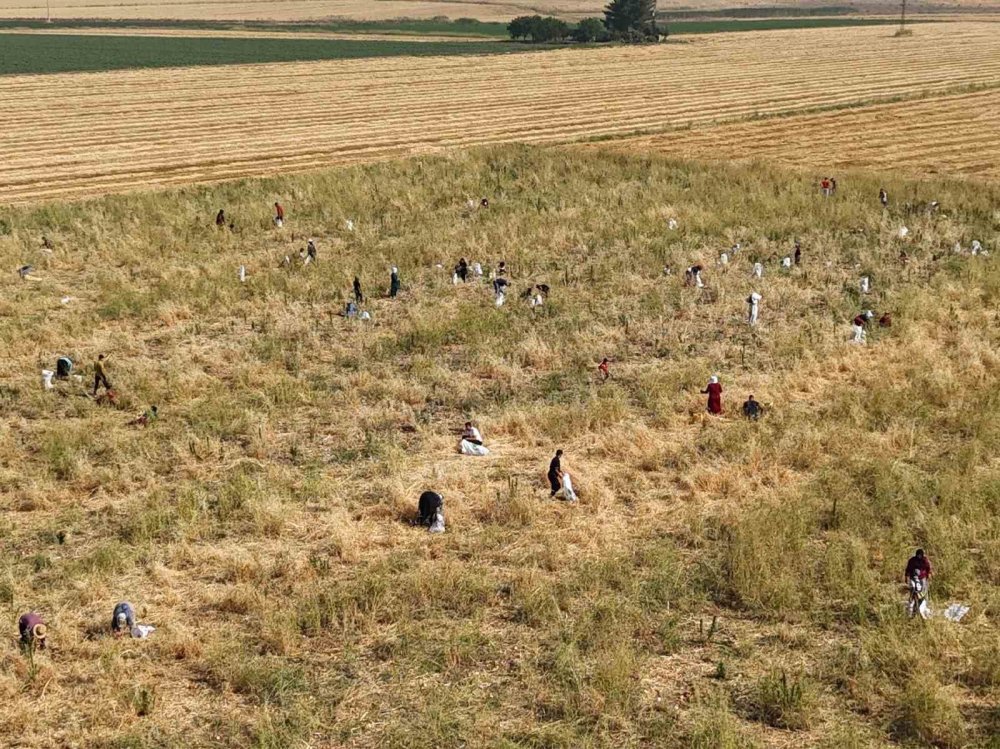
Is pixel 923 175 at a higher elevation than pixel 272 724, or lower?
higher

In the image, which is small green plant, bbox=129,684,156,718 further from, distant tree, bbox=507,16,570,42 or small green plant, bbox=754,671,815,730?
distant tree, bbox=507,16,570,42

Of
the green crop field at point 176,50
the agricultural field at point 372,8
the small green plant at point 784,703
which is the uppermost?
the agricultural field at point 372,8

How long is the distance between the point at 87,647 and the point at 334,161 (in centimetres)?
3346

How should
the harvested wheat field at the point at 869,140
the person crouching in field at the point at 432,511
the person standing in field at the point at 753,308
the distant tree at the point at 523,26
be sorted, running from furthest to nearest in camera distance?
the distant tree at the point at 523,26
the harvested wheat field at the point at 869,140
the person standing in field at the point at 753,308
the person crouching in field at the point at 432,511

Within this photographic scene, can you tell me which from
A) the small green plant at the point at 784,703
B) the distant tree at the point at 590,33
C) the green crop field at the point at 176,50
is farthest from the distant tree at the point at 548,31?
the small green plant at the point at 784,703

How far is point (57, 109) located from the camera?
2237 inches

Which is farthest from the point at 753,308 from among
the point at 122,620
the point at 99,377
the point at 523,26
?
the point at 523,26

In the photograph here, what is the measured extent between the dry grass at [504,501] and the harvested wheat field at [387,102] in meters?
15.4

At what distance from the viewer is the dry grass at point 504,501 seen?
443 inches

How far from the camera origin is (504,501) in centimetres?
1563

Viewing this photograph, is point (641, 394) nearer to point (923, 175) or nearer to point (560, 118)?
point (923, 175)

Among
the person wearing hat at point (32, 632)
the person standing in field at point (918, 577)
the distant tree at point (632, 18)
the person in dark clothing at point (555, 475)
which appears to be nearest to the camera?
the person wearing hat at point (32, 632)

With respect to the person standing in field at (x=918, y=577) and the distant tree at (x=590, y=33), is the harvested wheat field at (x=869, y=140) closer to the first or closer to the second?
the person standing in field at (x=918, y=577)

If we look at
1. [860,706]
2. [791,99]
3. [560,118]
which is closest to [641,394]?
[860,706]
